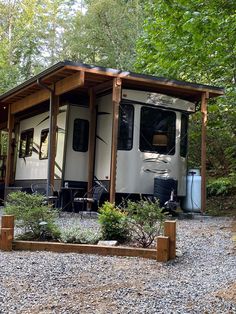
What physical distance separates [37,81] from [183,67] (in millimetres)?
3235

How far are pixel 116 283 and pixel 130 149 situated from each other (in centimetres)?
536

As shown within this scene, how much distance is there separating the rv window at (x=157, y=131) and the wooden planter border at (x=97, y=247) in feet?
14.5

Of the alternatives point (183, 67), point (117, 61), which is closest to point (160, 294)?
point (183, 67)

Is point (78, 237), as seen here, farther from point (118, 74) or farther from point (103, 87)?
point (103, 87)

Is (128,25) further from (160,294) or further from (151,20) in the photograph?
(160,294)

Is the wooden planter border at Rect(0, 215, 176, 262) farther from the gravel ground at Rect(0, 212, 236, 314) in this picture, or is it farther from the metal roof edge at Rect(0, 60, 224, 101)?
the metal roof edge at Rect(0, 60, 224, 101)

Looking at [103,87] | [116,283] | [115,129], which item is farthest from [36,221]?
[103,87]

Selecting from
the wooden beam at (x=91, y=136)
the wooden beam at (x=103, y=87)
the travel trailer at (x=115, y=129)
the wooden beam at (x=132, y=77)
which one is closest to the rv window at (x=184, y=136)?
the travel trailer at (x=115, y=129)

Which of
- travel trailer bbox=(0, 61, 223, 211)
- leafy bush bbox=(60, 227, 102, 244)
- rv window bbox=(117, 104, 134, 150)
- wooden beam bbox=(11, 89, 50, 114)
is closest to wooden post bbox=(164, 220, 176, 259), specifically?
leafy bush bbox=(60, 227, 102, 244)

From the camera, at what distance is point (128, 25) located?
67.4ft

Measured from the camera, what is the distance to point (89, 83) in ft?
29.5

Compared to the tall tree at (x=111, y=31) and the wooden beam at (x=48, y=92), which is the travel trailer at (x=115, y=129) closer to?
the wooden beam at (x=48, y=92)

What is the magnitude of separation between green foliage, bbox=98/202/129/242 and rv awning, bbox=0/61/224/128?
11.3ft

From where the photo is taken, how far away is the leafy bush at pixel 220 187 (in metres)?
10.6
